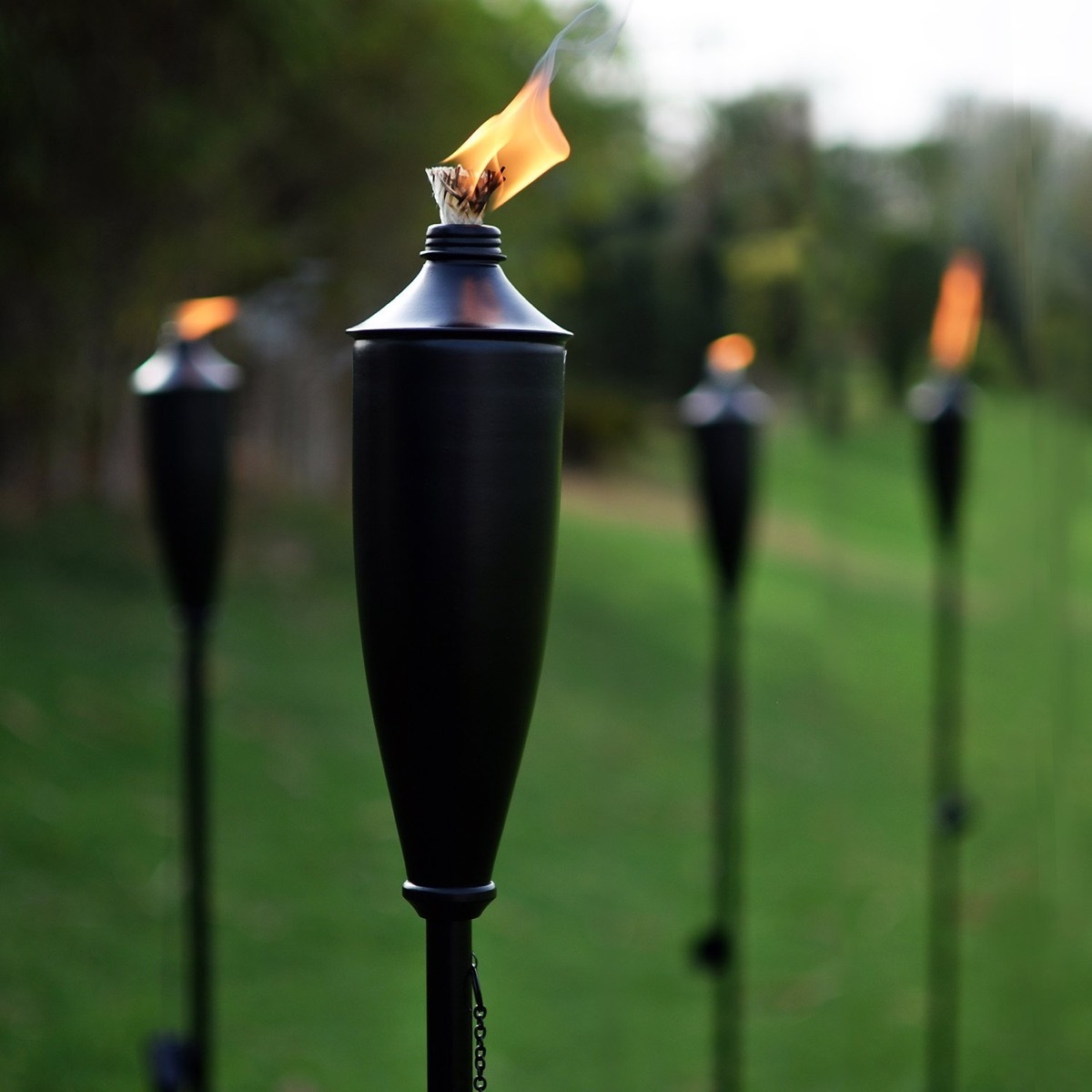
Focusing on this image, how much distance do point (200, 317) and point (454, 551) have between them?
1.52 meters

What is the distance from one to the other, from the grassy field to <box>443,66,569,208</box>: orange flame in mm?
2976

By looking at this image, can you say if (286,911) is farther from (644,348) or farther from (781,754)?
(644,348)

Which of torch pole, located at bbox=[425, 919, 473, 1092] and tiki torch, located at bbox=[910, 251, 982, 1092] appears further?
tiki torch, located at bbox=[910, 251, 982, 1092]

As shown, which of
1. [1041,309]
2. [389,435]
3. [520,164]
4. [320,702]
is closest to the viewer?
[389,435]

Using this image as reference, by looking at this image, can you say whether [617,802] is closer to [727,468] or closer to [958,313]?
[958,313]

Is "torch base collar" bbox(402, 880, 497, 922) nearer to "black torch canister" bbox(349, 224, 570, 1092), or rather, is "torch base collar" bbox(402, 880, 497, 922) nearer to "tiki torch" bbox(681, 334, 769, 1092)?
"black torch canister" bbox(349, 224, 570, 1092)

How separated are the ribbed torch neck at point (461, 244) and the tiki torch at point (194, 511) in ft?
4.19

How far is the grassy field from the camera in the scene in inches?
150

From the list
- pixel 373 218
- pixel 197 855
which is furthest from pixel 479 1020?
pixel 373 218

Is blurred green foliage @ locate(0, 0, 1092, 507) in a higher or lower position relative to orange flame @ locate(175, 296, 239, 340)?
higher

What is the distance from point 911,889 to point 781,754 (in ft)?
3.41

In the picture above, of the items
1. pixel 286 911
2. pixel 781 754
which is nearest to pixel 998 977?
pixel 781 754

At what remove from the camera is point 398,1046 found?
370cm

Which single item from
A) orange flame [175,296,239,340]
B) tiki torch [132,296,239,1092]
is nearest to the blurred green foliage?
orange flame [175,296,239,340]
